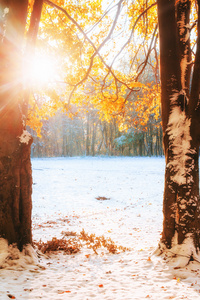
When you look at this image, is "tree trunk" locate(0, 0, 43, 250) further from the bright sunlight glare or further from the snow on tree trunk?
the snow on tree trunk

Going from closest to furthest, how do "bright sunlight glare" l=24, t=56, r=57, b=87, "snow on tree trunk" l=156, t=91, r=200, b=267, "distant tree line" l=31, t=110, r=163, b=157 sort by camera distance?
1. "snow on tree trunk" l=156, t=91, r=200, b=267
2. "bright sunlight glare" l=24, t=56, r=57, b=87
3. "distant tree line" l=31, t=110, r=163, b=157

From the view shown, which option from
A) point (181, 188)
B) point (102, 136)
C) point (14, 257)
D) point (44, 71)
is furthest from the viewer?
point (102, 136)

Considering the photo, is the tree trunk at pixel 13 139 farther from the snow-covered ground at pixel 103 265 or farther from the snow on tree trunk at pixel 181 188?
the snow on tree trunk at pixel 181 188

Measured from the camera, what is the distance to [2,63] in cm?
396

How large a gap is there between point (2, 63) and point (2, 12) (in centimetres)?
88

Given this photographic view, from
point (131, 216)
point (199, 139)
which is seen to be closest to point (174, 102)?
point (199, 139)

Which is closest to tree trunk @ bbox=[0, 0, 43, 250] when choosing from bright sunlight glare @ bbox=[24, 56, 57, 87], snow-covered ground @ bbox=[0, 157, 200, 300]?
snow-covered ground @ bbox=[0, 157, 200, 300]

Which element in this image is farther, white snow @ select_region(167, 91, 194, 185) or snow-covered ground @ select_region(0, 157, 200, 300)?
white snow @ select_region(167, 91, 194, 185)

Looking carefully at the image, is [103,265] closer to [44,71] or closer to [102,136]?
[44,71]

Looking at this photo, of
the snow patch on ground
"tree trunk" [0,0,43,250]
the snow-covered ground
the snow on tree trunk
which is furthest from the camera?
the snow on tree trunk

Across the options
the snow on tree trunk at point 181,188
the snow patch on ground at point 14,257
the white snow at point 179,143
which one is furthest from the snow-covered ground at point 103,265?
the white snow at point 179,143

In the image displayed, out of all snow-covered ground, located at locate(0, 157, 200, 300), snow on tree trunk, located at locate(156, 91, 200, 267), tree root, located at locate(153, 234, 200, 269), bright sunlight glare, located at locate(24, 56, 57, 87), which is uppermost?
bright sunlight glare, located at locate(24, 56, 57, 87)

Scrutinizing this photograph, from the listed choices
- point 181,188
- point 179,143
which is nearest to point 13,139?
point 179,143

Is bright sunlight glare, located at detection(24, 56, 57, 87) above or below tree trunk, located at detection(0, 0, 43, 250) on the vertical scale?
above
